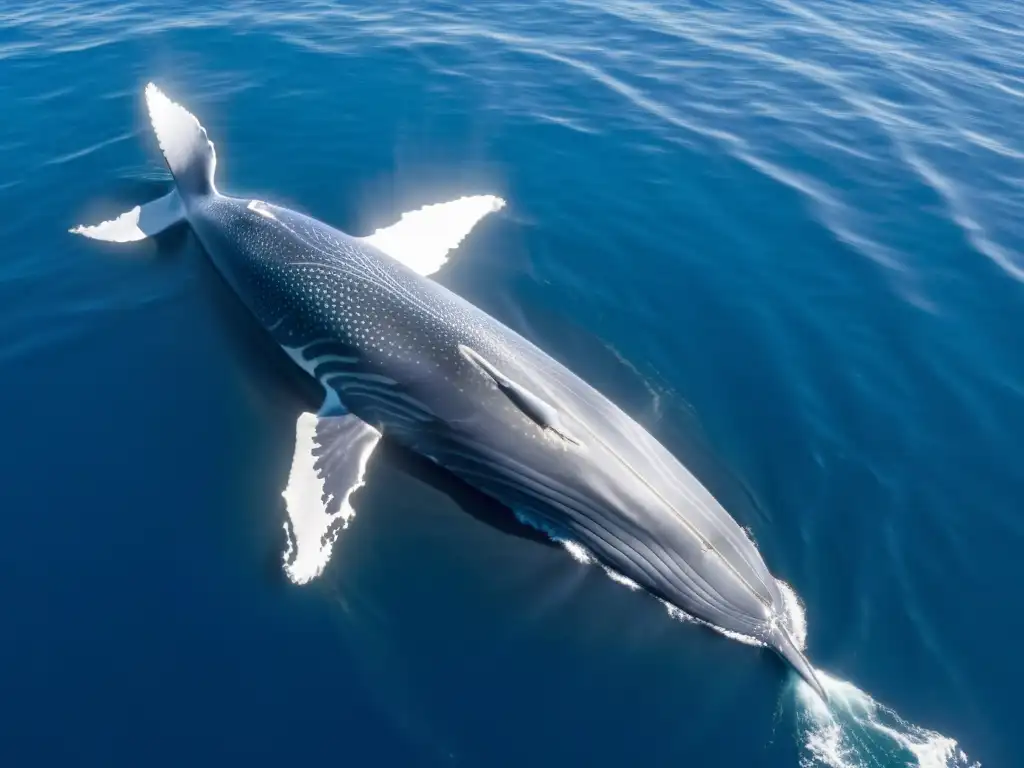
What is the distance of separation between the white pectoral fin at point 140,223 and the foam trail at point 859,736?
16.1 metres

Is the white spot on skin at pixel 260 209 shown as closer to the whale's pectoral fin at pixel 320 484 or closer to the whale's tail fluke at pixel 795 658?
Answer: the whale's pectoral fin at pixel 320 484

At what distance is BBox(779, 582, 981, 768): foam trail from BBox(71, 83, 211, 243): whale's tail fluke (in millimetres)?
15182

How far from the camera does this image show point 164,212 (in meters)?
17.7

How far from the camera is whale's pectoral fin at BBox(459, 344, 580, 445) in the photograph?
10664 mm

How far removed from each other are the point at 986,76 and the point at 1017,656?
76.0ft

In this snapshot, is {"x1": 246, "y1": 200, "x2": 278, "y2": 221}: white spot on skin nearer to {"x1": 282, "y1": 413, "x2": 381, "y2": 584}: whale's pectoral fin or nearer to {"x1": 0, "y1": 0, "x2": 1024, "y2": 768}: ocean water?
{"x1": 0, "y1": 0, "x2": 1024, "y2": 768}: ocean water

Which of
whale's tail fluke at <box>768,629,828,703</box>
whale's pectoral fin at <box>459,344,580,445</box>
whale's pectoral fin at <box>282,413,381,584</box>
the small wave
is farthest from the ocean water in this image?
whale's pectoral fin at <box>459,344,580,445</box>

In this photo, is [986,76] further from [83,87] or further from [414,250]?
[83,87]

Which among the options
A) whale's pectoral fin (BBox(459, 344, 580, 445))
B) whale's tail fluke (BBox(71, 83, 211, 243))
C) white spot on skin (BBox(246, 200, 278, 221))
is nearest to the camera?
whale's pectoral fin (BBox(459, 344, 580, 445))

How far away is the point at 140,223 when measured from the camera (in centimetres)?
1747

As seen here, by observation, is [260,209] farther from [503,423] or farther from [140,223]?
[503,423]

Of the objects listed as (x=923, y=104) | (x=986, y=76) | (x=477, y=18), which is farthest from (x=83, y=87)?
(x=986, y=76)

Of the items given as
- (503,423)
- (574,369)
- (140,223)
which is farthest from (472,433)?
(140,223)

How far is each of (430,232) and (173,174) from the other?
235 inches
